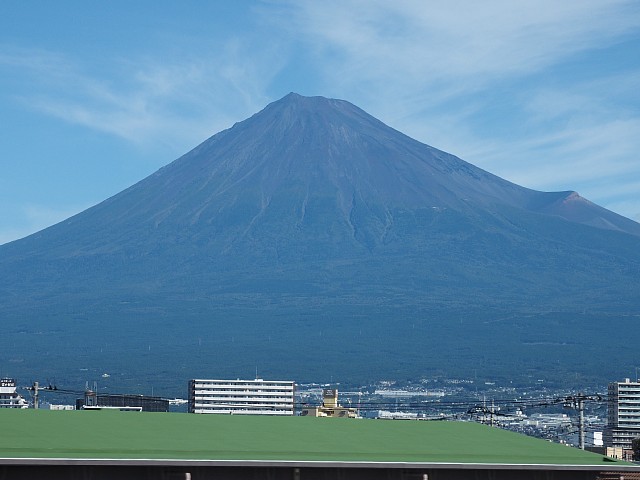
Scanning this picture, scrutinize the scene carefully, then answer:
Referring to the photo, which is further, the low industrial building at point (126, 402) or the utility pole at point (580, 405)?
the low industrial building at point (126, 402)

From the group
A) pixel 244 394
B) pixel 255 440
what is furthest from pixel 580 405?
pixel 244 394

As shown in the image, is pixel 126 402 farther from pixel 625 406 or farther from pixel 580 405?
pixel 625 406

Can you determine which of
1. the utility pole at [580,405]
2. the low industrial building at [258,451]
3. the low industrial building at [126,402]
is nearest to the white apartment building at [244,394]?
the low industrial building at [126,402]

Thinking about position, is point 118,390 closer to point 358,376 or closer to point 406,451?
point 358,376

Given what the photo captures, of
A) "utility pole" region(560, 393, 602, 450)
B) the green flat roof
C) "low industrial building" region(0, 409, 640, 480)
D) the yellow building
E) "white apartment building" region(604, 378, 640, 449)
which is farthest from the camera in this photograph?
"white apartment building" region(604, 378, 640, 449)

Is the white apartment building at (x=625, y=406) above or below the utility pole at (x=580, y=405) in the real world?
below

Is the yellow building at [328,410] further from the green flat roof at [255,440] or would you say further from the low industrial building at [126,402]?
the green flat roof at [255,440]

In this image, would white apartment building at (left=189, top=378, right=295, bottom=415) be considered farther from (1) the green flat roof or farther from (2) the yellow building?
(1) the green flat roof

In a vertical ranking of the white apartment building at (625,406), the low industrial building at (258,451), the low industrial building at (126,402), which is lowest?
the white apartment building at (625,406)

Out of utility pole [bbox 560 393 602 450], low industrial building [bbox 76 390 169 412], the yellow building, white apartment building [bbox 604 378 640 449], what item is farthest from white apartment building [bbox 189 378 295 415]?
utility pole [bbox 560 393 602 450]
